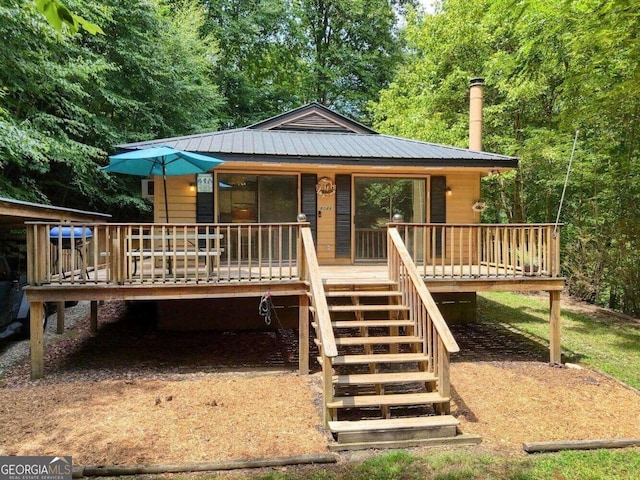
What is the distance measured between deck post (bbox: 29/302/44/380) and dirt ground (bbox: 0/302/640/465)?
19 cm

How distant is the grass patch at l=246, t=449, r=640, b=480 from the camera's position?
3422 millimetres

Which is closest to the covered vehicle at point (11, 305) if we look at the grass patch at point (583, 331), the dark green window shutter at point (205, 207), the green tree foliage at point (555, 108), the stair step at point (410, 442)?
the dark green window shutter at point (205, 207)

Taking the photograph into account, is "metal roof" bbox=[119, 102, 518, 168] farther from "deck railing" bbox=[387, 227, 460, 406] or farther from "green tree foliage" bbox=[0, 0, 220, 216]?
"green tree foliage" bbox=[0, 0, 220, 216]

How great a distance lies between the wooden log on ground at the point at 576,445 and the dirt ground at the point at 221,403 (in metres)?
0.14

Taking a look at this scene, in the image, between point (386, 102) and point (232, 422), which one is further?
point (386, 102)

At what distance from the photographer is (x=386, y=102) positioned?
17.9 m

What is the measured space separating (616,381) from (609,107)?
5.51m

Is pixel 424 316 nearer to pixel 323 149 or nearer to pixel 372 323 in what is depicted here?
pixel 372 323

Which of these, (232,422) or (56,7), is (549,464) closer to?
(232,422)

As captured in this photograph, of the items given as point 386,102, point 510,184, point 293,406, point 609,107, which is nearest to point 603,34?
point 609,107

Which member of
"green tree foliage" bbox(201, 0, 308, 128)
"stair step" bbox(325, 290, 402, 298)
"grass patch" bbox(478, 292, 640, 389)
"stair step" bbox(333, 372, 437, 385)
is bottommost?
"grass patch" bbox(478, 292, 640, 389)

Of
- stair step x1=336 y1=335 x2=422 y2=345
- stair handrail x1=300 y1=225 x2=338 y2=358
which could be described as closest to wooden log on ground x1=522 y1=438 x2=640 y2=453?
stair step x1=336 y1=335 x2=422 y2=345

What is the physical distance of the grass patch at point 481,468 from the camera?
342cm

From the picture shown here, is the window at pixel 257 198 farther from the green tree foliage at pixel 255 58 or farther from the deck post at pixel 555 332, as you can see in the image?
the green tree foliage at pixel 255 58
